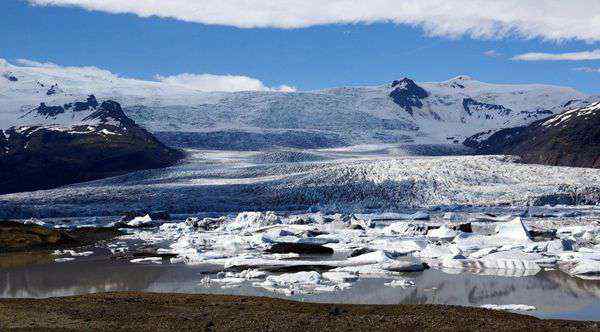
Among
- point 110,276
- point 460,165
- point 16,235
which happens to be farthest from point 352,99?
point 110,276

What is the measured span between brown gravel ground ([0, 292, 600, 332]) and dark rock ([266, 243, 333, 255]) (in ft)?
42.7

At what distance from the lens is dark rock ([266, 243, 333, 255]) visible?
32281 mm

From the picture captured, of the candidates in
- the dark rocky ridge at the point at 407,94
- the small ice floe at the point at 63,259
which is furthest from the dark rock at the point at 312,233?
the dark rocky ridge at the point at 407,94

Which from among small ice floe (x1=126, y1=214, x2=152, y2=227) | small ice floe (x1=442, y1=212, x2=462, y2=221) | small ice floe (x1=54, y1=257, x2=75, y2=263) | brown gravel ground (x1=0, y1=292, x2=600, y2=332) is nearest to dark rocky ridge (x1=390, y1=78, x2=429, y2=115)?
Answer: small ice floe (x1=442, y1=212, x2=462, y2=221)

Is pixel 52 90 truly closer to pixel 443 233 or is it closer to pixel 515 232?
pixel 443 233

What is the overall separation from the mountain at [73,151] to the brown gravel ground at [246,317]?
6910 centimetres

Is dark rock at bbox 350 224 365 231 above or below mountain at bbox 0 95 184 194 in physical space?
below

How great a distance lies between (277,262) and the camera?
2814cm

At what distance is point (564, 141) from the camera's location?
85000 millimetres

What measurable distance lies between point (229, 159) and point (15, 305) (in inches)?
2886

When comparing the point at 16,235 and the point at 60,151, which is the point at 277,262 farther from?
the point at 60,151

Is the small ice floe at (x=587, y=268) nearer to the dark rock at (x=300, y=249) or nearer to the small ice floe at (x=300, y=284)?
the small ice floe at (x=300, y=284)

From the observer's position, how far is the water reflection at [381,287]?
65.5ft

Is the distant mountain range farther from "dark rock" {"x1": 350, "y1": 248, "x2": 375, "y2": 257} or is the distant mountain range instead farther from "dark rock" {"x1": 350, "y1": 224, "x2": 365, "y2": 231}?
"dark rock" {"x1": 350, "y1": 248, "x2": 375, "y2": 257}
